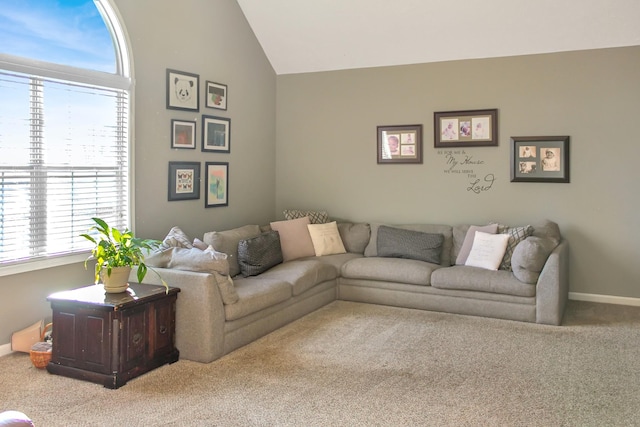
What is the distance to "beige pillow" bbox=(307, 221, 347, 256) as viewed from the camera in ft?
20.2

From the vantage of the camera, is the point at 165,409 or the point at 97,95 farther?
the point at 97,95

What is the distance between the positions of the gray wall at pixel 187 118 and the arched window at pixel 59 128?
15 cm

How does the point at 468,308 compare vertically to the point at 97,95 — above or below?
below

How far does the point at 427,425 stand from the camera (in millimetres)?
3059

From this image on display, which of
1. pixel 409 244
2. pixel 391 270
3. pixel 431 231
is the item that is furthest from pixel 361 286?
pixel 431 231

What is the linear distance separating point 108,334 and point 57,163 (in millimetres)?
1556

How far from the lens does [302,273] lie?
204 inches

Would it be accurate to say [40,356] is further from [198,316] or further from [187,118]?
[187,118]

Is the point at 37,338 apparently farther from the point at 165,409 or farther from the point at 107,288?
the point at 165,409

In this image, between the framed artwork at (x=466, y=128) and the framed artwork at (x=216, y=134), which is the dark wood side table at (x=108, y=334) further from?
the framed artwork at (x=466, y=128)

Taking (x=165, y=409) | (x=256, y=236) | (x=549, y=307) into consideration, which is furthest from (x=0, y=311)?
(x=549, y=307)

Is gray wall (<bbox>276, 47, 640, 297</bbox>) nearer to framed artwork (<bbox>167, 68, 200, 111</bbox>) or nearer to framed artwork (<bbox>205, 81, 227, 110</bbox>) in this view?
framed artwork (<bbox>205, 81, 227, 110</bbox>)

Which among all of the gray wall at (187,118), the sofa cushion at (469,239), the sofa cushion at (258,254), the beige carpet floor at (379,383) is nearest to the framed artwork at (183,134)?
the gray wall at (187,118)

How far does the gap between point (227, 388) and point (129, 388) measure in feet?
1.95
